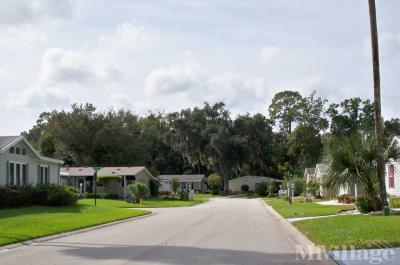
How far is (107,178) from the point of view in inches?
2480

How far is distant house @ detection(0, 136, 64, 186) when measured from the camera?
114 ft

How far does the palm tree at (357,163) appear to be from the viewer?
2528cm

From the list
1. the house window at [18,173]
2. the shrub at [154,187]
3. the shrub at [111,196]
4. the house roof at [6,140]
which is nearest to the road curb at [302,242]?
the house roof at [6,140]

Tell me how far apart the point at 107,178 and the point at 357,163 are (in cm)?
A: 4136

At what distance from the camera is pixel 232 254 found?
14.2 m

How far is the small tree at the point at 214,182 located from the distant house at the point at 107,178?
25455 millimetres

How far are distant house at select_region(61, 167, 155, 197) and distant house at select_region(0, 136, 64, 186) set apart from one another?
20728 mm

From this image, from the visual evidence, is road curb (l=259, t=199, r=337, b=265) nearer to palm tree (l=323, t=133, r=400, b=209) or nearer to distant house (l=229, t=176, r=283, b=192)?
palm tree (l=323, t=133, r=400, b=209)

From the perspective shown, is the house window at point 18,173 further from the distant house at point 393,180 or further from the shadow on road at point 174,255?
the distant house at point 393,180

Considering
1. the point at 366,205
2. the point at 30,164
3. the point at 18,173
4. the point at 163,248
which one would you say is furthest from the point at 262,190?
the point at 163,248

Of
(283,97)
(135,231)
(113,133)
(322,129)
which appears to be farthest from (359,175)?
(283,97)

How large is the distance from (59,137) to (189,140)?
2342 centimetres

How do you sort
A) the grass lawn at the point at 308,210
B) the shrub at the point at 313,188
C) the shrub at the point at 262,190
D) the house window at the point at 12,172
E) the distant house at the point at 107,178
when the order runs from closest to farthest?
the grass lawn at the point at 308,210 → the house window at the point at 12,172 → the shrub at the point at 313,188 → the distant house at the point at 107,178 → the shrub at the point at 262,190

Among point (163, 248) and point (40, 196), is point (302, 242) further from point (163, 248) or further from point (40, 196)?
point (40, 196)
